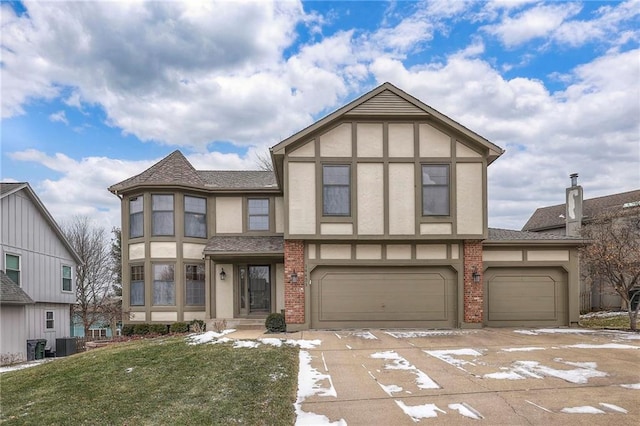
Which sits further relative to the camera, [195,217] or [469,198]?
[195,217]

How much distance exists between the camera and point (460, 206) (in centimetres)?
1341

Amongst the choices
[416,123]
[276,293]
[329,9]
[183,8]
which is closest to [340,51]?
[329,9]

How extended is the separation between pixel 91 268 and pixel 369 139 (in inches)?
1153

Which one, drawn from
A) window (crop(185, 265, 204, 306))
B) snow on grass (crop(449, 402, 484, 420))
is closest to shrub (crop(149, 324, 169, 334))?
window (crop(185, 265, 204, 306))

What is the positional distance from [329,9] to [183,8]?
4.85 m

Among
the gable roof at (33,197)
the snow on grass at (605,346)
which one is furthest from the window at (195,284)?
the snow on grass at (605,346)

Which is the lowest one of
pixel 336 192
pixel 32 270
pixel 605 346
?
pixel 605 346

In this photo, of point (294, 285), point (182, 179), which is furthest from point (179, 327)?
point (182, 179)

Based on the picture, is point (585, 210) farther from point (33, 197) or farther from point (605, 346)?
point (33, 197)

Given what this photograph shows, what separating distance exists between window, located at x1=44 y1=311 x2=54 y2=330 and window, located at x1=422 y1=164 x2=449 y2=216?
1674cm

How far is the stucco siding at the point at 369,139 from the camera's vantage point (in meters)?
13.5

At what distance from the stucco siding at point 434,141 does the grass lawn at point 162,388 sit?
769 centimetres

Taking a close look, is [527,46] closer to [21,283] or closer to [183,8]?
[183,8]

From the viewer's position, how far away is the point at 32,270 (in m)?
17.2
